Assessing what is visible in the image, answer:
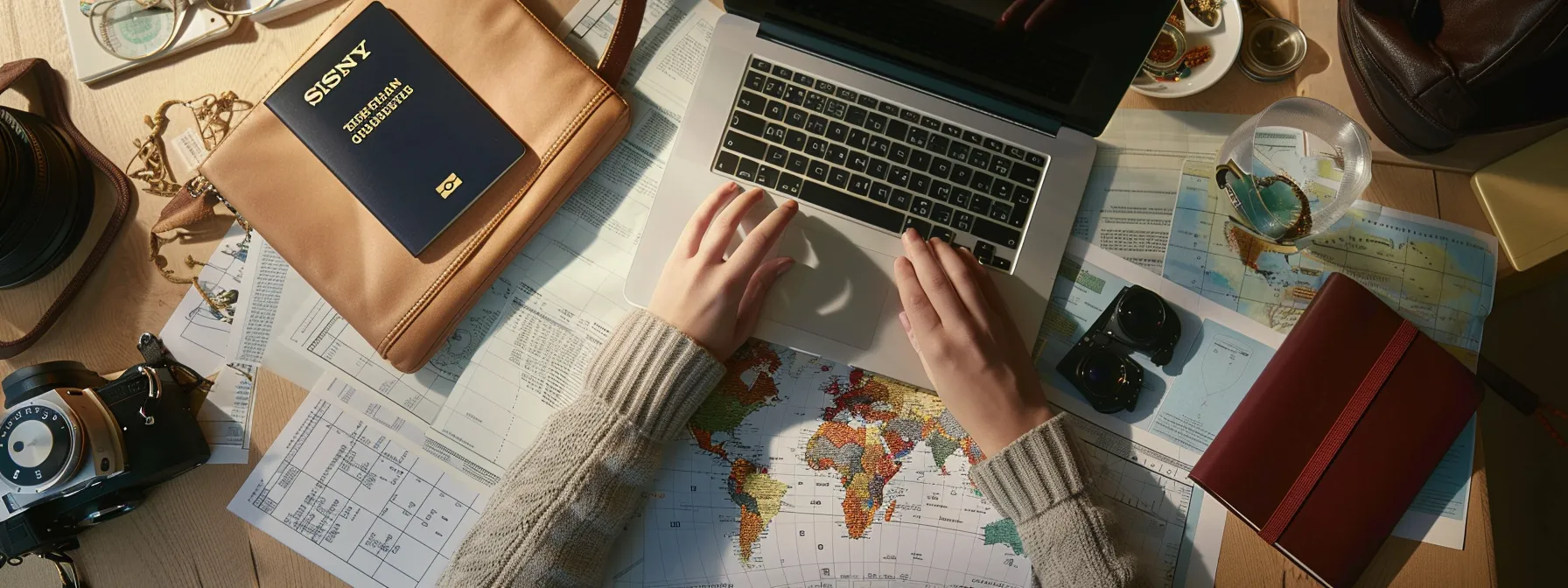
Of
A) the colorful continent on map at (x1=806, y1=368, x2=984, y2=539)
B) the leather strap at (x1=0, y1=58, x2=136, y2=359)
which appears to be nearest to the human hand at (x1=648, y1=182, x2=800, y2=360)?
the colorful continent on map at (x1=806, y1=368, x2=984, y2=539)

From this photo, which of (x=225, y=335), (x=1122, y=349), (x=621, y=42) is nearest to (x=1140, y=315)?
(x=1122, y=349)

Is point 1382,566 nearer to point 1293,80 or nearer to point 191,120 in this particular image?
point 1293,80

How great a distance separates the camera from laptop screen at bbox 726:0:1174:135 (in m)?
→ 0.67

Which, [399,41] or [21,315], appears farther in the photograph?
[21,315]

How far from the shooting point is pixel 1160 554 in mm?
808

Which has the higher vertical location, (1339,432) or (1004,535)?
(1339,432)

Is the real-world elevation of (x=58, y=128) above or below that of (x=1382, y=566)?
above

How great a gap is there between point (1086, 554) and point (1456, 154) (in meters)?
0.64

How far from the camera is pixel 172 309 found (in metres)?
0.92

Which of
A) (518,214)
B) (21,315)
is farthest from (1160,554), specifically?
(21,315)

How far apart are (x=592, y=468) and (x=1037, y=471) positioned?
489 mm

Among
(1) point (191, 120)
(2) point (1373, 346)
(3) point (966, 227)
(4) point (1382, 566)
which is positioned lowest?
(4) point (1382, 566)

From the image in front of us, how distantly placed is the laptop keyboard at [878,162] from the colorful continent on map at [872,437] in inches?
7.3

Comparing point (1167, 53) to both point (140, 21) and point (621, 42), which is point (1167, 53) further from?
point (140, 21)
